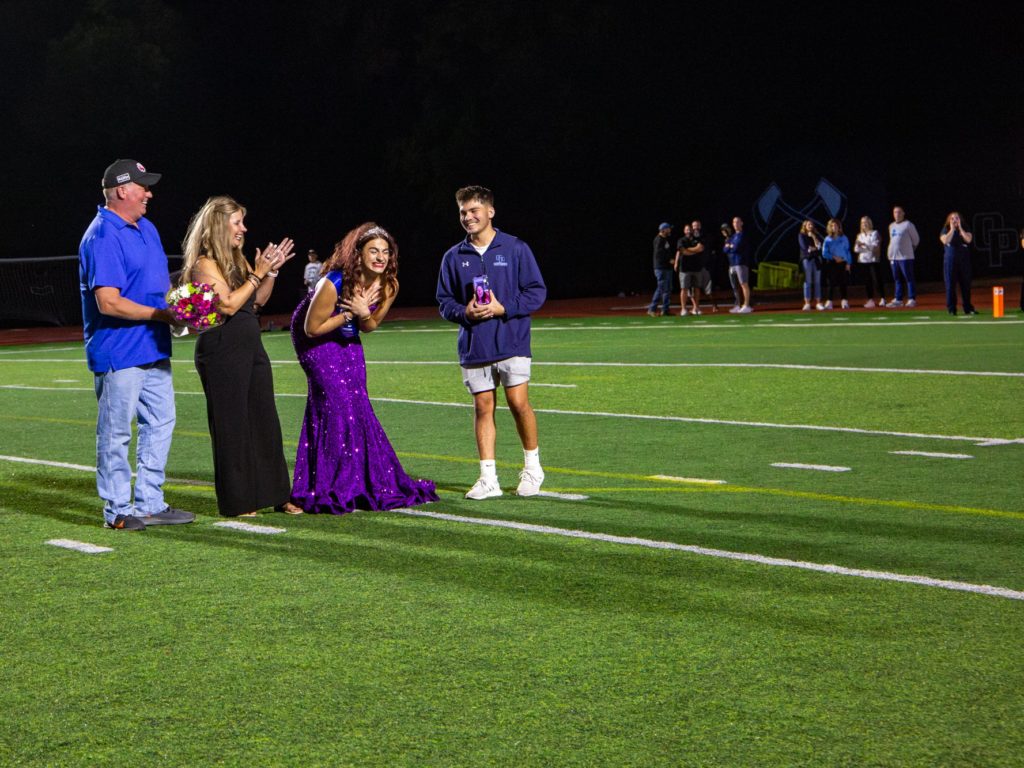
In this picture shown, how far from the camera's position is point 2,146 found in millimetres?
43062

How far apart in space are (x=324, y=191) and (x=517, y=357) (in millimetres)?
35484

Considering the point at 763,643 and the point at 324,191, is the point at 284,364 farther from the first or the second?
the point at 324,191

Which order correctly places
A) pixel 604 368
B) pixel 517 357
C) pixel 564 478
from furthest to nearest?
pixel 604 368 → pixel 564 478 → pixel 517 357

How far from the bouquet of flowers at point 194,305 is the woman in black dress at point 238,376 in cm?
29

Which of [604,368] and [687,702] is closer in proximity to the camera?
[687,702]

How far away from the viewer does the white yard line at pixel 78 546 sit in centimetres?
774

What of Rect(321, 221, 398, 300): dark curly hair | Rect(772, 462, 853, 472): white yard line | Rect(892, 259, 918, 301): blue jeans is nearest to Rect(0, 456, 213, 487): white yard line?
Rect(321, 221, 398, 300): dark curly hair

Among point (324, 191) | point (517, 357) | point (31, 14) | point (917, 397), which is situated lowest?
point (917, 397)

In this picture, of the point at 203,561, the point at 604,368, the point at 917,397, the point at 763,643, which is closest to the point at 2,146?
the point at 604,368

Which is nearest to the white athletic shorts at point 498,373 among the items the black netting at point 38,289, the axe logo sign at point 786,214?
the black netting at point 38,289

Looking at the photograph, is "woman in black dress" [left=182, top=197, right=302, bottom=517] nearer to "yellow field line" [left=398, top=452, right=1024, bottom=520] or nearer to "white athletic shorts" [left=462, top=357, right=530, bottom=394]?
"white athletic shorts" [left=462, top=357, right=530, bottom=394]

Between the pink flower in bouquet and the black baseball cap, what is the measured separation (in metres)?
0.65

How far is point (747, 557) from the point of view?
7.02 metres

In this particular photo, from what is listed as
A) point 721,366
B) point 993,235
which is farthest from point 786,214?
point 721,366
